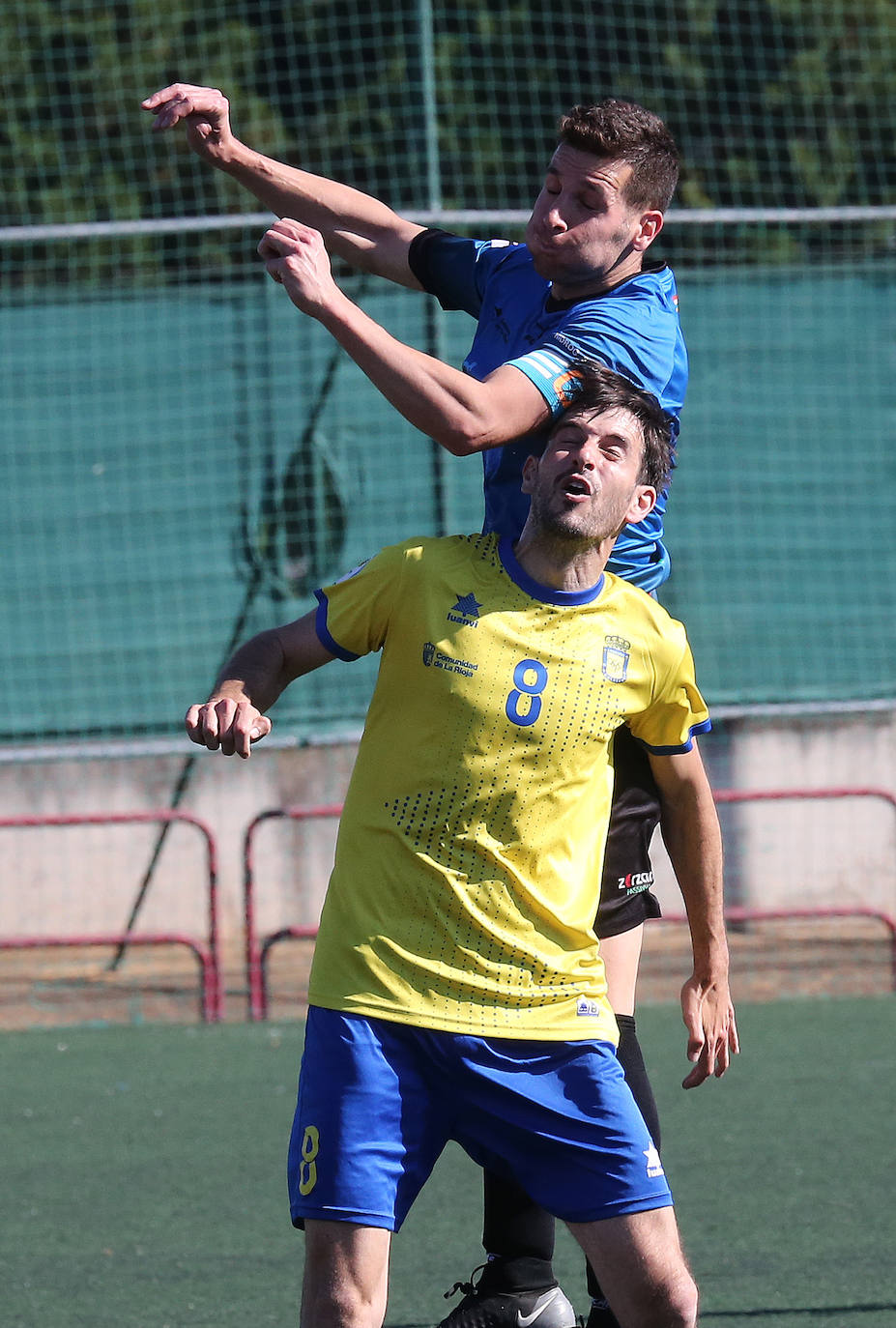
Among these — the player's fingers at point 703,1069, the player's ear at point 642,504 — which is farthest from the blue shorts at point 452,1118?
the player's ear at point 642,504

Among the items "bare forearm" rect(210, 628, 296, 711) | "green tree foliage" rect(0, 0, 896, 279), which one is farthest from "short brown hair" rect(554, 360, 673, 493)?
"green tree foliage" rect(0, 0, 896, 279)

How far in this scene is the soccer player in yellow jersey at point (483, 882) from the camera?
2.67 m

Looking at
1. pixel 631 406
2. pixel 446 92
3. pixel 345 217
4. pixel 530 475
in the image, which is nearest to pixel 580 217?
pixel 631 406

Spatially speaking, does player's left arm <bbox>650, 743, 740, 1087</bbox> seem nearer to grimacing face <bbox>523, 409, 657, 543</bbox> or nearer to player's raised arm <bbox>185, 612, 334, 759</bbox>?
grimacing face <bbox>523, 409, 657, 543</bbox>

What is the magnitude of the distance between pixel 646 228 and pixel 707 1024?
54.5 inches

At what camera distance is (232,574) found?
29.4 feet

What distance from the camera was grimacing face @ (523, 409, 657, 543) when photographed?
9.18 feet

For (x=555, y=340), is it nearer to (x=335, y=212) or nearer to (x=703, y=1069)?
(x=335, y=212)

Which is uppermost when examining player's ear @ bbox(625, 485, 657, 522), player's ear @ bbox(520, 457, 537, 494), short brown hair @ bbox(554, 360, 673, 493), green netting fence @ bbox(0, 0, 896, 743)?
short brown hair @ bbox(554, 360, 673, 493)

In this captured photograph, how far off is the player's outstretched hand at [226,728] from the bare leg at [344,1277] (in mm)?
715

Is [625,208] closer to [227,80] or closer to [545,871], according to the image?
[545,871]

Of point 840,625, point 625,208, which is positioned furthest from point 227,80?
point 625,208

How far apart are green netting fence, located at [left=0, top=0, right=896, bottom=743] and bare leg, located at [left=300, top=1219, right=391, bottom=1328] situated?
5.90 meters

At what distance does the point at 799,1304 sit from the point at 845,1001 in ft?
12.2
